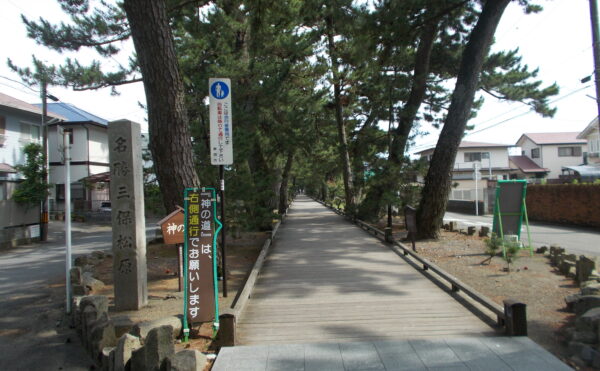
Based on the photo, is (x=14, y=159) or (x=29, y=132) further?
(x=29, y=132)

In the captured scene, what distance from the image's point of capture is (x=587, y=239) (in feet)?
44.7

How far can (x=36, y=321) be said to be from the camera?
621 cm

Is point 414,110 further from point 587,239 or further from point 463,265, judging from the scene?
point 463,265

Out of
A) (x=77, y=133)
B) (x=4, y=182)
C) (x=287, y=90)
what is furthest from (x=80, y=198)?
(x=287, y=90)

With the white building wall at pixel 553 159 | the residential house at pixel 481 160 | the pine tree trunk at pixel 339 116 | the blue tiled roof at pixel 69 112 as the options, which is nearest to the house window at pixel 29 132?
the blue tiled roof at pixel 69 112

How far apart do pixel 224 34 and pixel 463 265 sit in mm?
9530

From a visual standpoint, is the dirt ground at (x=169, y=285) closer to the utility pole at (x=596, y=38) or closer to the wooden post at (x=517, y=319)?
the wooden post at (x=517, y=319)

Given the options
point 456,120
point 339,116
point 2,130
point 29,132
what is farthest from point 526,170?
point 2,130

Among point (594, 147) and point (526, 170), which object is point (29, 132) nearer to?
point (594, 147)

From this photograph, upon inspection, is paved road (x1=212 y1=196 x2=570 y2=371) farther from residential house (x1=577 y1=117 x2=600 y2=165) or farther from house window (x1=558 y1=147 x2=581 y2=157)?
house window (x1=558 y1=147 x2=581 y2=157)

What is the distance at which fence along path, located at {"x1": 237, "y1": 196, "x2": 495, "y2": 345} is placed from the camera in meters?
4.80

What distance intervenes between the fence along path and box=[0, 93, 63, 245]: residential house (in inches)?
518

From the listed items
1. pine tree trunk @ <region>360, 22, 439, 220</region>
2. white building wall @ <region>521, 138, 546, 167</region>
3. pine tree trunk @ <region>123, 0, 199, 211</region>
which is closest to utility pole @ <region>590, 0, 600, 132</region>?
pine tree trunk @ <region>360, 22, 439, 220</region>

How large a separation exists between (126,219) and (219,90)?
235 centimetres
